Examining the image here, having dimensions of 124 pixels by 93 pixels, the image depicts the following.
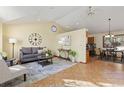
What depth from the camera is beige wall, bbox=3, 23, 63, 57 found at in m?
7.97

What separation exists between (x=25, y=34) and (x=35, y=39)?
33.1 inches

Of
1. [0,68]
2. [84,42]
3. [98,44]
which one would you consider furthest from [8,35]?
[98,44]

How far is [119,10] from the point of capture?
6.46 meters

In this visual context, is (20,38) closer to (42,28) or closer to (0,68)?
(42,28)

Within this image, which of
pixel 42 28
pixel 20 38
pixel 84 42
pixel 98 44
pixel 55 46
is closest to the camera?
pixel 84 42

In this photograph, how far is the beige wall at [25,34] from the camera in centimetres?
797

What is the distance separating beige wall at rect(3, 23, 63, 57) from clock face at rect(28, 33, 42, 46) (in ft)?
0.75

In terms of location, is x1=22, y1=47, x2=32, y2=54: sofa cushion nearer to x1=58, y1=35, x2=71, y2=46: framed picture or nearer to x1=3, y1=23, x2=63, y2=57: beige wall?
x1=3, y1=23, x2=63, y2=57: beige wall

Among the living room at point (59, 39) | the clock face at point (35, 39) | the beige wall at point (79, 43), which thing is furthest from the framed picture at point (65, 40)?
the clock face at point (35, 39)

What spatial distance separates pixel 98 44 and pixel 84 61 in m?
4.85

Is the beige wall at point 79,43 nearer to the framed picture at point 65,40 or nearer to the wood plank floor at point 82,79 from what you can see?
the framed picture at point 65,40

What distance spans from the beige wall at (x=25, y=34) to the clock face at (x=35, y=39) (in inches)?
9.0

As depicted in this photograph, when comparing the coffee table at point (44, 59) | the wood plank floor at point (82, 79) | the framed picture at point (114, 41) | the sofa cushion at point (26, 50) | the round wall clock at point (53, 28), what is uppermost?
the round wall clock at point (53, 28)

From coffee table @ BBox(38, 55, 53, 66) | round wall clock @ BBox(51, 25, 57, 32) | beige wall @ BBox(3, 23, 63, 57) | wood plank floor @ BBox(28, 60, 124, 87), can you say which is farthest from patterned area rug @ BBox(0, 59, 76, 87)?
round wall clock @ BBox(51, 25, 57, 32)
